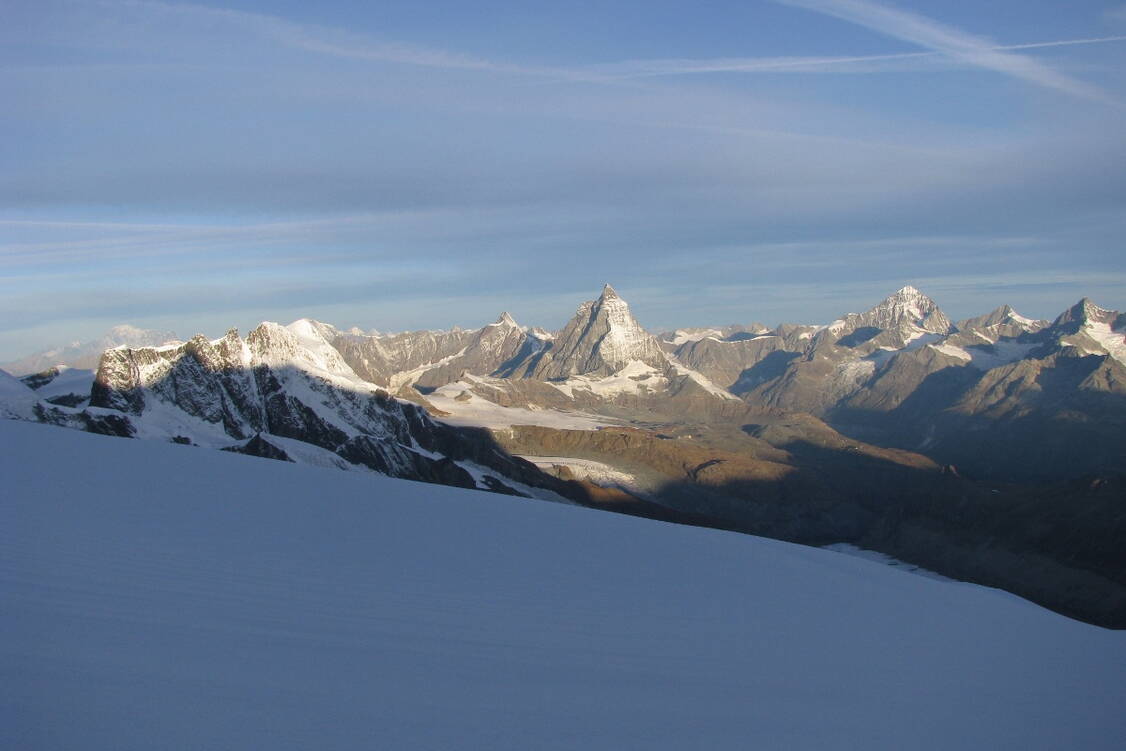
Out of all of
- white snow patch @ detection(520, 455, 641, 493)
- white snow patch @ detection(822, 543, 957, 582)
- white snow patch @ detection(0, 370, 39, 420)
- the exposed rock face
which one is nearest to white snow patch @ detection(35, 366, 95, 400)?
the exposed rock face

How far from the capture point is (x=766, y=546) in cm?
1952

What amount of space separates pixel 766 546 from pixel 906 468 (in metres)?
183

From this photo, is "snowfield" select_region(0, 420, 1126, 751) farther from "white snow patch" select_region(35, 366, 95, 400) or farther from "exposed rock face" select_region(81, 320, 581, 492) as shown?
"white snow patch" select_region(35, 366, 95, 400)

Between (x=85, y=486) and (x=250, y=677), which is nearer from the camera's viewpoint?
(x=250, y=677)

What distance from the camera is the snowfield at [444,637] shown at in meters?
6.52

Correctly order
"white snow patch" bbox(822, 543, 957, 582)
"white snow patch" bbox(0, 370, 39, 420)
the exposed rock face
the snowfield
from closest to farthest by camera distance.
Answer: the snowfield, "white snow patch" bbox(0, 370, 39, 420), the exposed rock face, "white snow patch" bbox(822, 543, 957, 582)

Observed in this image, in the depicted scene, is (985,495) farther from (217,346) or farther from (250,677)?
(250,677)

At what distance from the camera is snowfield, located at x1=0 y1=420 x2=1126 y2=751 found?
21.4 feet

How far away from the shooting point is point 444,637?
8.93 meters

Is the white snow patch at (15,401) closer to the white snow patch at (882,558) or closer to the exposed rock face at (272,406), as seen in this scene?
the exposed rock face at (272,406)

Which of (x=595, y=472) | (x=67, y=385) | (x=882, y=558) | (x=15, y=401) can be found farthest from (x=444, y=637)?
(x=595, y=472)

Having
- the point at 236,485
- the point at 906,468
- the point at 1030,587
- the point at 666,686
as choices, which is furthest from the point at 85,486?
the point at 906,468

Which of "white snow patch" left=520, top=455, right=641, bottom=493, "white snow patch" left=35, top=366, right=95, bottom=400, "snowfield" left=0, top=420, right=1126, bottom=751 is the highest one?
"white snow patch" left=35, top=366, right=95, bottom=400

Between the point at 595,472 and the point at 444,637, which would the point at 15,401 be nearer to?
the point at 444,637
